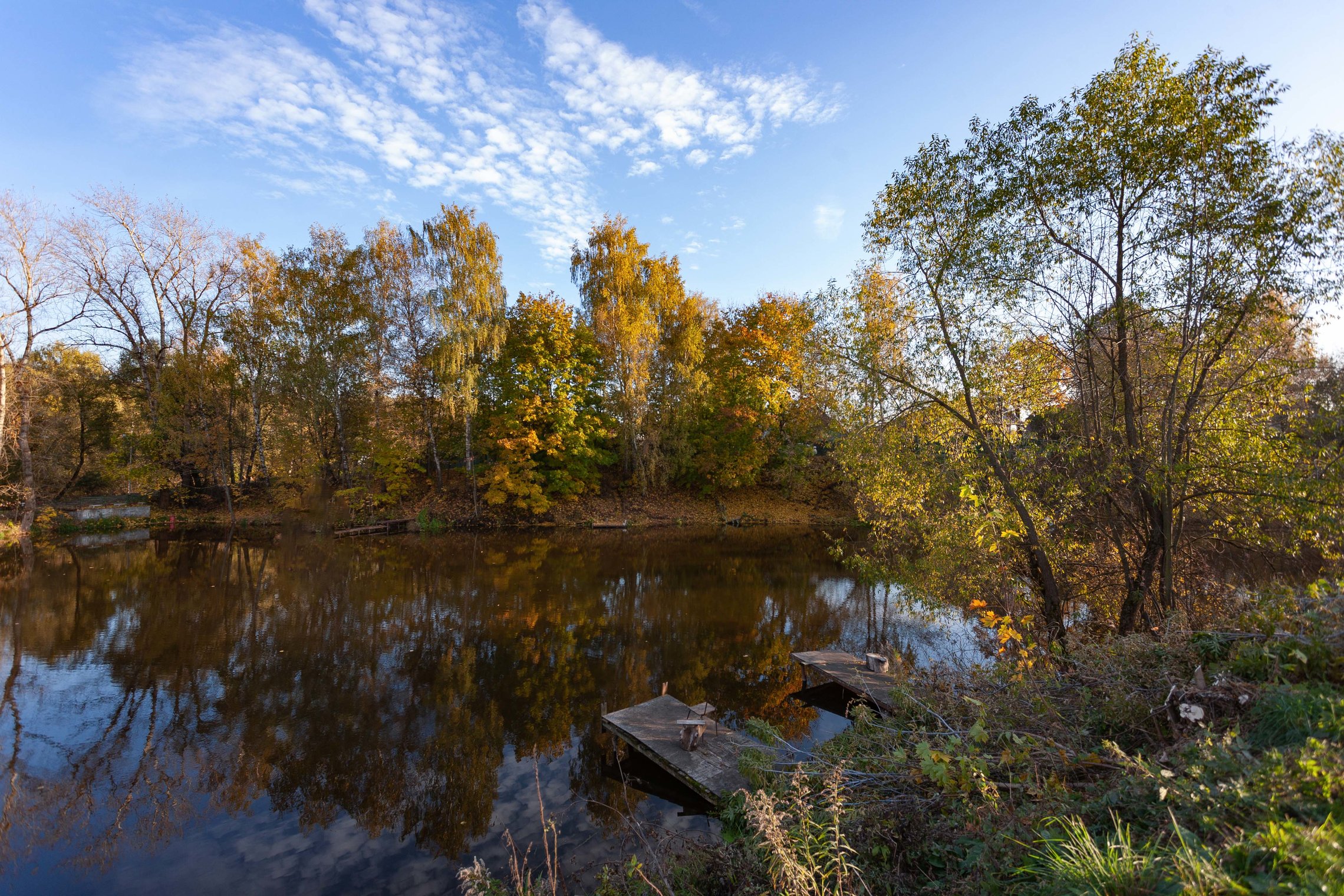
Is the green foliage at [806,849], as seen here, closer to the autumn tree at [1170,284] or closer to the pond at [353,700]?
the pond at [353,700]

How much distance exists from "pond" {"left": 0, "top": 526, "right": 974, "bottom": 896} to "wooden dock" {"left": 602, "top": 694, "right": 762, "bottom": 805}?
0.41 meters

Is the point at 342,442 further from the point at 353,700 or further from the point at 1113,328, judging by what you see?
the point at 1113,328

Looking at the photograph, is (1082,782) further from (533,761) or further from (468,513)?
(468,513)

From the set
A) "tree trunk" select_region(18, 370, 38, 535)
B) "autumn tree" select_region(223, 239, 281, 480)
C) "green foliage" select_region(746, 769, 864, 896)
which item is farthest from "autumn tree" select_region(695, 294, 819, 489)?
"tree trunk" select_region(18, 370, 38, 535)

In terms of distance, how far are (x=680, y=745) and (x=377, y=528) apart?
2127cm

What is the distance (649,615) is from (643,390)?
48.7 ft

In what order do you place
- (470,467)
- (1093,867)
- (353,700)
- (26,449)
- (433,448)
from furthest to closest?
(433,448)
(470,467)
(26,449)
(353,700)
(1093,867)

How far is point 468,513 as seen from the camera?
26000 millimetres

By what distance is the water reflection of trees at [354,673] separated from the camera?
20.5 ft

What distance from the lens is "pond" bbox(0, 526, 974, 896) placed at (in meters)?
5.50

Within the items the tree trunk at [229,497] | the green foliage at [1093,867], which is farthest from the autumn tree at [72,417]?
the green foliage at [1093,867]

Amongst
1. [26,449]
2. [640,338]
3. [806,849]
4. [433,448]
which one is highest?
[640,338]

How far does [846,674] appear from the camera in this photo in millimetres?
8906

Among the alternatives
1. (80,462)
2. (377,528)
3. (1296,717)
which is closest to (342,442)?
(377,528)
